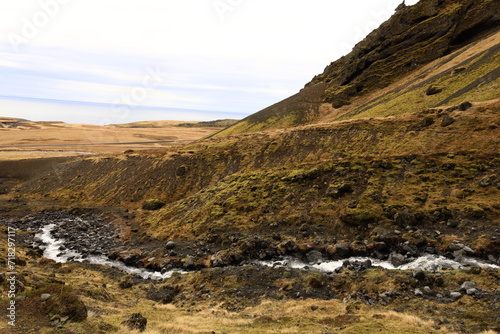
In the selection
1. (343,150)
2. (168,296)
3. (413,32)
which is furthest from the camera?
(413,32)

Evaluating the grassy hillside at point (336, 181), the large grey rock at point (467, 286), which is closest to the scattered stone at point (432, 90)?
the grassy hillside at point (336, 181)

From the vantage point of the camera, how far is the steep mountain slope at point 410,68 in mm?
75875

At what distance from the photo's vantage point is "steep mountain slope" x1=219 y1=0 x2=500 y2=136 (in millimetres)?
75875

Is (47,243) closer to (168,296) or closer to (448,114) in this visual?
(168,296)

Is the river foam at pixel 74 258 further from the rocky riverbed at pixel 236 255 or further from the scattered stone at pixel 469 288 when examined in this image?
the scattered stone at pixel 469 288

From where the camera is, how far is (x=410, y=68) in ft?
360

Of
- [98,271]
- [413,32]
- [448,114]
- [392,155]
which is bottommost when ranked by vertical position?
[98,271]

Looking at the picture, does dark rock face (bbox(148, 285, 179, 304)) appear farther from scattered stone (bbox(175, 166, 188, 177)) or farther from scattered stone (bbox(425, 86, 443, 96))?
scattered stone (bbox(425, 86, 443, 96))

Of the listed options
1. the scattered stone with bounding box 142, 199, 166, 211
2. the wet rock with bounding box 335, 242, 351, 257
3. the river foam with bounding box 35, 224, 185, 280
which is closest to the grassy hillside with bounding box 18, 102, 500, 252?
the scattered stone with bounding box 142, 199, 166, 211

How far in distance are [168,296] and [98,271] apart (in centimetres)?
1299

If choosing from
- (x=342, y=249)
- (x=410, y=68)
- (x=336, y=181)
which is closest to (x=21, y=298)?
(x=342, y=249)

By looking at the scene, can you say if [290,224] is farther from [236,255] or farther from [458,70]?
[458,70]

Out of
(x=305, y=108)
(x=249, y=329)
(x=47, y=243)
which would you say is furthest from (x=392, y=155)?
(x=305, y=108)

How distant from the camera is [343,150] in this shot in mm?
54031
